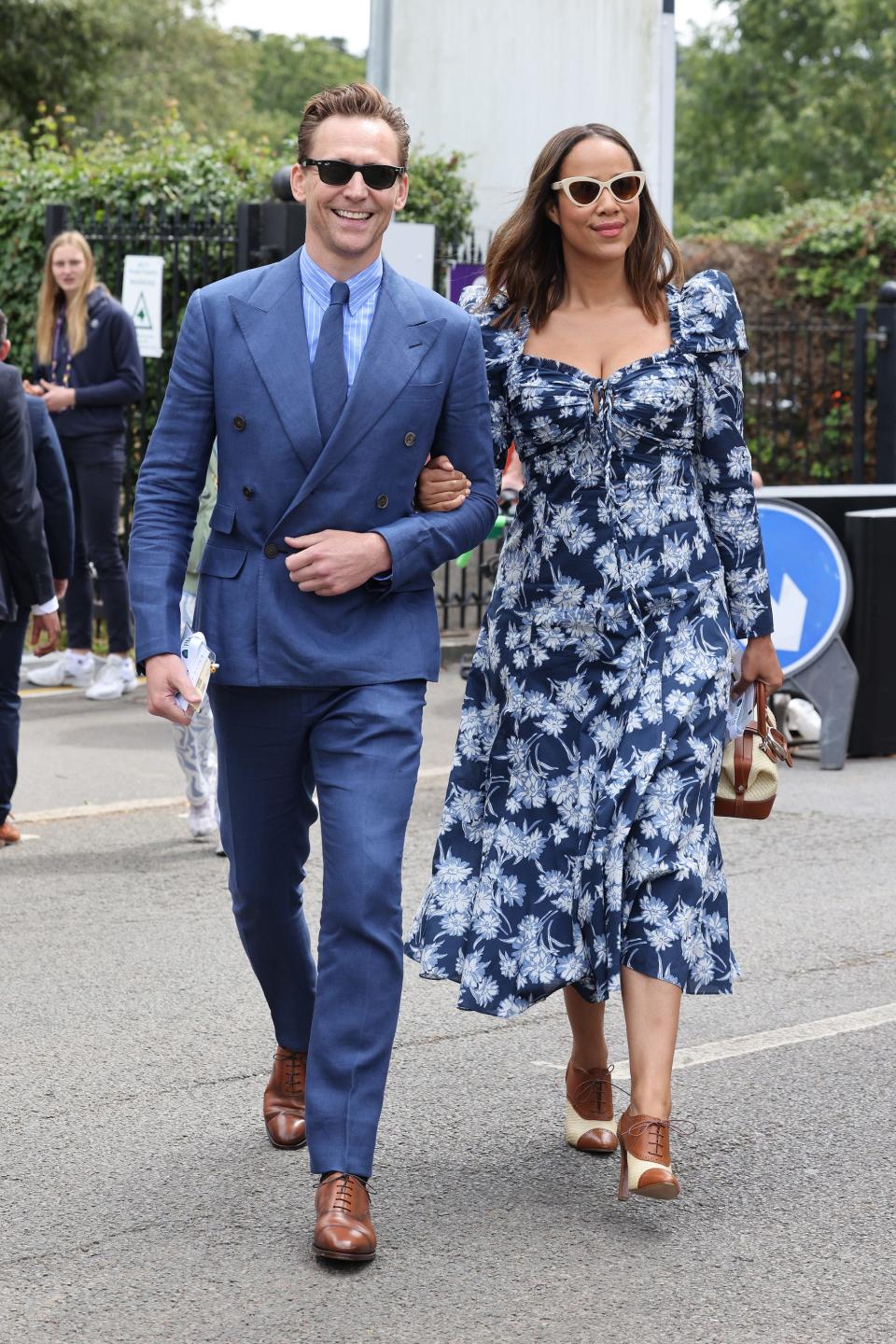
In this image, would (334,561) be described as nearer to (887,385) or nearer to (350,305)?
(350,305)

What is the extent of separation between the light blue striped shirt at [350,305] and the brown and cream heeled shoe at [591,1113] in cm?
157

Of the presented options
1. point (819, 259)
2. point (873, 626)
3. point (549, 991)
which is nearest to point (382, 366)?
point (549, 991)

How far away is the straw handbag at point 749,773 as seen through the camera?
4.21 meters

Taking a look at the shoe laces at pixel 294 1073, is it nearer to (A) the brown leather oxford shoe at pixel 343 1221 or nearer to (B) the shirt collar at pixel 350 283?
(A) the brown leather oxford shoe at pixel 343 1221

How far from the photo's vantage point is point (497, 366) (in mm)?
4188

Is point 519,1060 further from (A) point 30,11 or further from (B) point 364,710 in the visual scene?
(A) point 30,11

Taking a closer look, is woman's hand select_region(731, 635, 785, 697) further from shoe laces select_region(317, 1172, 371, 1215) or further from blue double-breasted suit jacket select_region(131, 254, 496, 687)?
shoe laces select_region(317, 1172, 371, 1215)


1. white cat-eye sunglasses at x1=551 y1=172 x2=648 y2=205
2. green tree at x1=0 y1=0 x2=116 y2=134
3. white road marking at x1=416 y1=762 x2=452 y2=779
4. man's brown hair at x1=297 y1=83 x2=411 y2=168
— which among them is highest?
green tree at x1=0 y1=0 x2=116 y2=134

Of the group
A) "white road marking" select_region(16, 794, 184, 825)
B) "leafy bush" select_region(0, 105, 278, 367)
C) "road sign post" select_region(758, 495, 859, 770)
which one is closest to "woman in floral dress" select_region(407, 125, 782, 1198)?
"white road marking" select_region(16, 794, 184, 825)

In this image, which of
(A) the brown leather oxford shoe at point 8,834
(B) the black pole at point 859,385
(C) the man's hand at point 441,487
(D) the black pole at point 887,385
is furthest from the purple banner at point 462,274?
(C) the man's hand at point 441,487

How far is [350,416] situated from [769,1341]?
5.88 feet

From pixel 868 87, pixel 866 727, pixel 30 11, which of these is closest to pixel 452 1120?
pixel 866 727

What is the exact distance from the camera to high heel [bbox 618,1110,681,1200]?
377cm

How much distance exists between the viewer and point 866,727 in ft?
31.1
